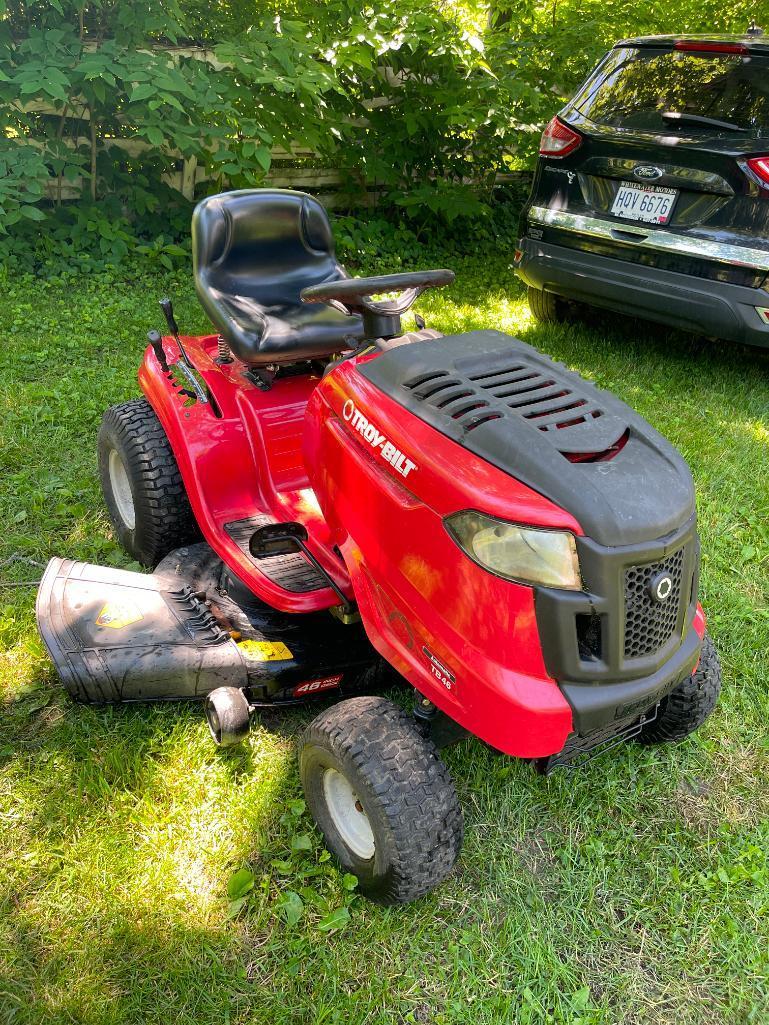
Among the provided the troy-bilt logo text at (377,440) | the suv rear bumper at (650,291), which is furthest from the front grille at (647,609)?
the suv rear bumper at (650,291)

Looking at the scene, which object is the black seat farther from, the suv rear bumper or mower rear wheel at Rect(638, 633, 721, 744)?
the suv rear bumper

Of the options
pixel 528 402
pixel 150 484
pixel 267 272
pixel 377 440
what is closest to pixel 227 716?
pixel 377 440

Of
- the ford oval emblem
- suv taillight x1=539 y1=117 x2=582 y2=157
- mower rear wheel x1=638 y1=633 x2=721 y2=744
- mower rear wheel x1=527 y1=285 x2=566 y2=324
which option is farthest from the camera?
mower rear wheel x1=527 y1=285 x2=566 y2=324

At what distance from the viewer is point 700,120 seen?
12.0ft

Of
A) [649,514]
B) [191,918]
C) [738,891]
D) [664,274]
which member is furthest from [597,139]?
[191,918]

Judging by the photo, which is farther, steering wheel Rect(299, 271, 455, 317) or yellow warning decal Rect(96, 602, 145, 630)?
yellow warning decal Rect(96, 602, 145, 630)

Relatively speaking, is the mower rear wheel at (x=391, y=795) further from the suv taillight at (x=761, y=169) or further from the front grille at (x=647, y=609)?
the suv taillight at (x=761, y=169)

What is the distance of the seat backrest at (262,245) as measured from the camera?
8.90 ft

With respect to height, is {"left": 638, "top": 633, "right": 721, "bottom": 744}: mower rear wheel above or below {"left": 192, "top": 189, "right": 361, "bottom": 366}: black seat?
below

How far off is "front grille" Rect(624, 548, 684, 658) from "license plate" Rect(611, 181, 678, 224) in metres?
2.77

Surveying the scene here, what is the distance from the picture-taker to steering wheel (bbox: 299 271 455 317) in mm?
1901

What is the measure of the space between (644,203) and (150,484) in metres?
2.74

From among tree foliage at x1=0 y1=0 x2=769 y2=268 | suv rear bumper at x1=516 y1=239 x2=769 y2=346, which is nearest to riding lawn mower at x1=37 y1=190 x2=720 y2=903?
suv rear bumper at x1=516 y1=239 x2=769 y2=346

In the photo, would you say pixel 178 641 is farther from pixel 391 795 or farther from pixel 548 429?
pixel 548 429
